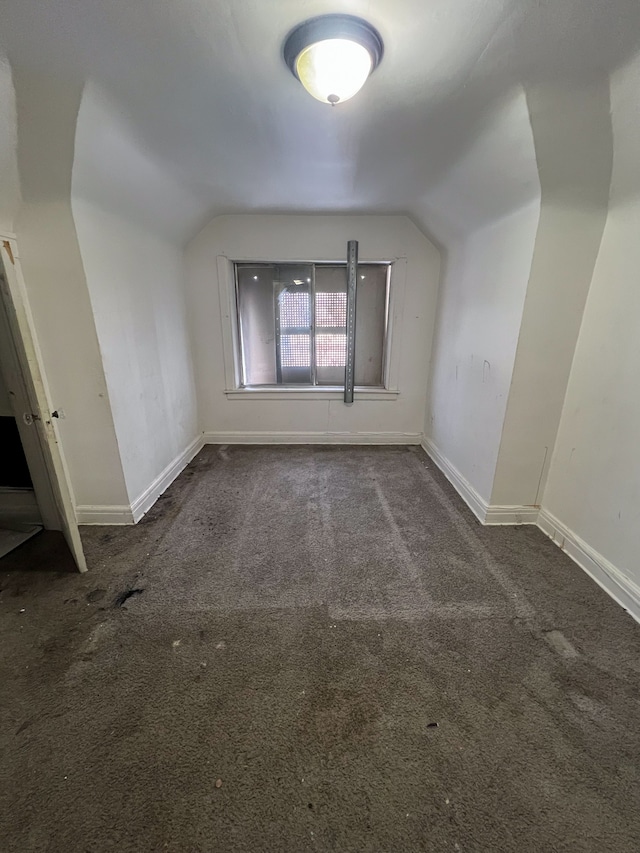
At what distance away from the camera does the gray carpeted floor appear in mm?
994

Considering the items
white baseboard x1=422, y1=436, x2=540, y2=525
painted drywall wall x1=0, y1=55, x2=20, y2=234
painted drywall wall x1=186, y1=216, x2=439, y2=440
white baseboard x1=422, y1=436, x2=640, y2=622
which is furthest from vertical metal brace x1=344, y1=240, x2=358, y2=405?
painted drywall wall x1=0, y1=55, x2=20, y2=234

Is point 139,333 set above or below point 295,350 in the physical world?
above

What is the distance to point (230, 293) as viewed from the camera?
11.6ft

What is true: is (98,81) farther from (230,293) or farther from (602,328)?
(602,328)

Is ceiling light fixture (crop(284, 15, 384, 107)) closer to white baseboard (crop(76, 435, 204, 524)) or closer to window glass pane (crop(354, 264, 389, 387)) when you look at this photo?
window glass pane (crop(354, 264, 389, 387))

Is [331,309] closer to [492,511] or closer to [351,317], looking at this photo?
[351,317]

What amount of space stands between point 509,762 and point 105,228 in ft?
10.7

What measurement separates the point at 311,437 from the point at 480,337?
2040mm

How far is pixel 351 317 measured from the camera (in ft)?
11.7

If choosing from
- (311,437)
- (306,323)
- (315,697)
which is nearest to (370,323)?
(306,323)

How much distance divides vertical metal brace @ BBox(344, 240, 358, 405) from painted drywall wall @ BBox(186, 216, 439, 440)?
0.09 metres

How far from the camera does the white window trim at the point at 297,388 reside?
11.3 ft

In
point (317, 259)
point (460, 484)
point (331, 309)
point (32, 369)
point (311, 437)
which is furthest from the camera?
point (311, 437)

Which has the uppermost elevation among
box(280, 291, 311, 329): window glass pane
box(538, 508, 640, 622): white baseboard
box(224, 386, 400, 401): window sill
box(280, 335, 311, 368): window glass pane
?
box(280, 291, 311, 329): window glass pane
